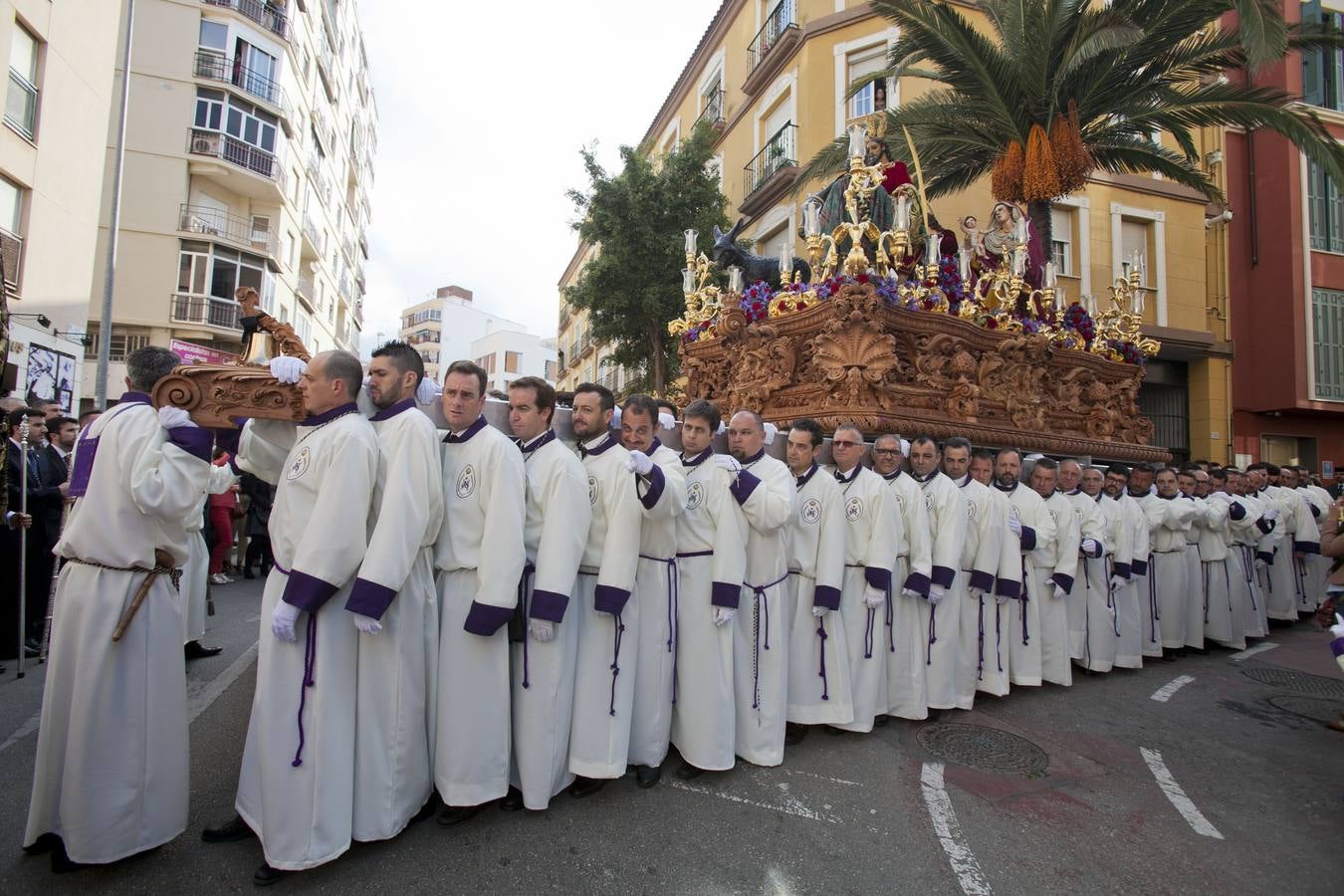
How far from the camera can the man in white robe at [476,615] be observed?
340 centimetres

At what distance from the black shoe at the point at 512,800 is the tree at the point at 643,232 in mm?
13851

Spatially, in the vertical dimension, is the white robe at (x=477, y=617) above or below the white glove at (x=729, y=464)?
below

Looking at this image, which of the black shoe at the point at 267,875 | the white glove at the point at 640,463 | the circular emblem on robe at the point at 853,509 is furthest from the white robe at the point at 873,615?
the black shoe at the point at 267,875

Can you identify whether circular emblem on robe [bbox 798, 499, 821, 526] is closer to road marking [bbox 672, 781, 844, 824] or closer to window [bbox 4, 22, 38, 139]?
road marking [bbox 672, 781, 844, 824]

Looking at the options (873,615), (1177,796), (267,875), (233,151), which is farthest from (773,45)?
(267,875)

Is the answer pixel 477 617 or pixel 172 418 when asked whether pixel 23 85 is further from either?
pixel 477 617

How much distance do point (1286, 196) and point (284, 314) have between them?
30.6m

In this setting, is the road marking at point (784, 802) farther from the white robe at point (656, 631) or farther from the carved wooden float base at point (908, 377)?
the carved wooden float base at point (908, 377)

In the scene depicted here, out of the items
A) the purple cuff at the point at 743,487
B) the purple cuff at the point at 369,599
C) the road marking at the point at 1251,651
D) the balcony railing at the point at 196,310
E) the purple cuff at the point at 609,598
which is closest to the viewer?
the purple cuff at the point at 369,599

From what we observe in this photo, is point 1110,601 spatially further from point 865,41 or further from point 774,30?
point 774,30

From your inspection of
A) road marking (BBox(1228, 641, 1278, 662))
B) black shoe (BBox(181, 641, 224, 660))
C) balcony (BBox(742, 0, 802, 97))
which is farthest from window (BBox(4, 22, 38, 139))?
road marking (BBox(1228, 641, 1278, 662))

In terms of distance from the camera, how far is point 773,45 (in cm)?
1908

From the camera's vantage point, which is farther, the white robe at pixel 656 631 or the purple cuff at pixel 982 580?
the purple cuff at pixel 982 580

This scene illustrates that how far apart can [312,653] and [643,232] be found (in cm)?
1503
